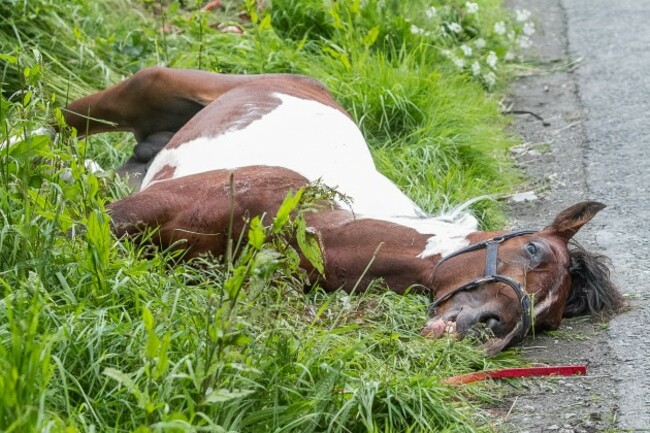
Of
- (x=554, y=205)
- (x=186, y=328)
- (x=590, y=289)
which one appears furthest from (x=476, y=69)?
(x=186, y=328)

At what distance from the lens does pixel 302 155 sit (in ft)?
17.1

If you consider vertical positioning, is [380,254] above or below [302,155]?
below

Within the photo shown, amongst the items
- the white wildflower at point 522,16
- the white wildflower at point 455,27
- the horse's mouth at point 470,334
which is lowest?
the white wildflower at point 522,16

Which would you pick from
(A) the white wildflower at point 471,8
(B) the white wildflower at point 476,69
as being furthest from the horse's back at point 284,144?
(A) the white wildflower at point 471,8

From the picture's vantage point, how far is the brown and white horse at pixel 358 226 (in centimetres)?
440

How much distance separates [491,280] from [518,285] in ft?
0.34

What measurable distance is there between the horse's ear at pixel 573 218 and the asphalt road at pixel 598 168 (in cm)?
36

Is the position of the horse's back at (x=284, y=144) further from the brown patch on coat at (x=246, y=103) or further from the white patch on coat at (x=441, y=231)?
the white patch on coat at (x=441, y=231)

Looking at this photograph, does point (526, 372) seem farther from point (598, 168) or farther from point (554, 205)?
point (598, 168)

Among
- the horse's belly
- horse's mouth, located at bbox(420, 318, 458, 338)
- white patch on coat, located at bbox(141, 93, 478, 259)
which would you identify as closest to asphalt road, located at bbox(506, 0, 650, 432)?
horse's mouth, located at bbox(420, 318, 458, 338)

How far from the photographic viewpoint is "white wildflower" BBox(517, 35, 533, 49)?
8452 mm

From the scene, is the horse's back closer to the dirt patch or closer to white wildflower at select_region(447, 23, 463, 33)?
the dirt patch

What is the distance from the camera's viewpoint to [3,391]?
8.96 ft

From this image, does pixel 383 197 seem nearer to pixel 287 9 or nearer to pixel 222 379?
pixel 222 379
